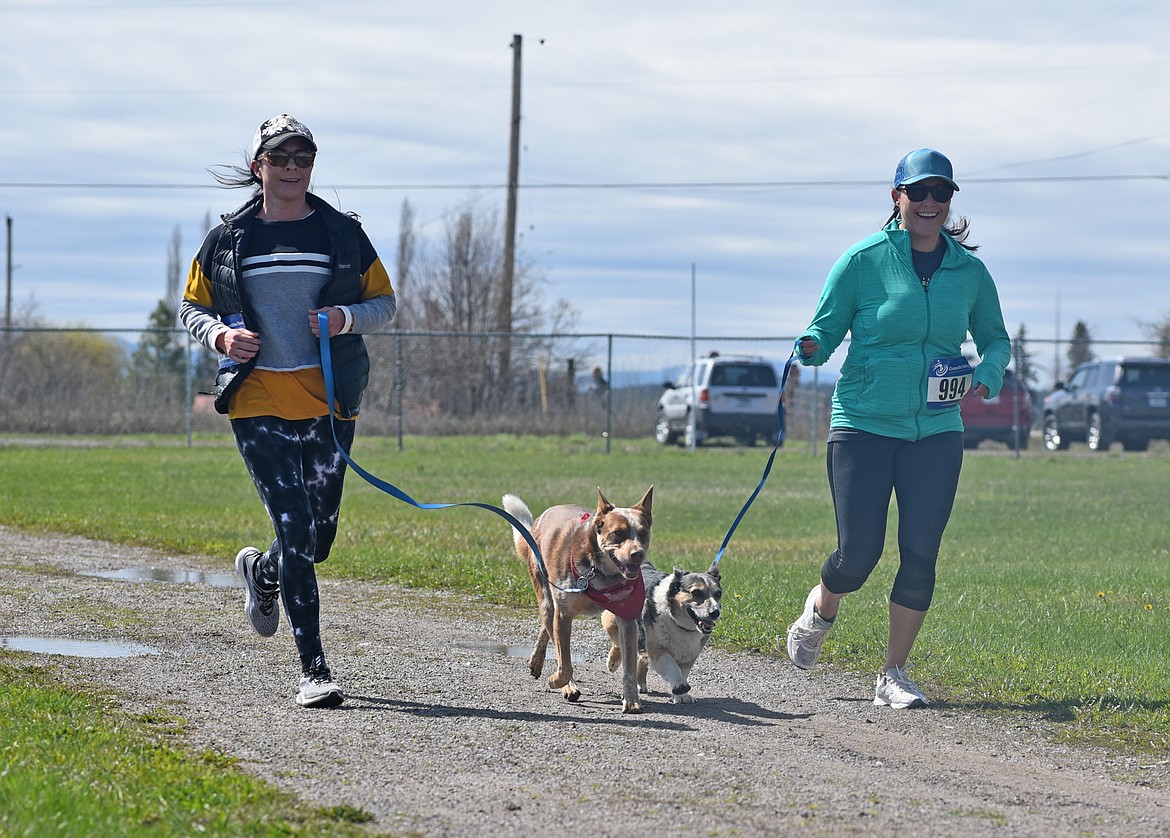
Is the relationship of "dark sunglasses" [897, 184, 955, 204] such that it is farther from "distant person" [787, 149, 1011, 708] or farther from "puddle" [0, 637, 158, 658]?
"puddle" [0, 637, 158, 658]

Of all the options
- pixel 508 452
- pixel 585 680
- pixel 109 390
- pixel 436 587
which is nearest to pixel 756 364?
pixel 508 452

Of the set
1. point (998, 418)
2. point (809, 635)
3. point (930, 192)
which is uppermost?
point (930, 192)

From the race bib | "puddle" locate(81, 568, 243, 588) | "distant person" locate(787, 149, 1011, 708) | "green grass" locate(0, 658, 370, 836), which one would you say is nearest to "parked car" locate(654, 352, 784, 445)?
"puddle" locate(81, 568, 243, 588)

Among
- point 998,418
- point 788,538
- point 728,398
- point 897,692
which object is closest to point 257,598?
point 897,692

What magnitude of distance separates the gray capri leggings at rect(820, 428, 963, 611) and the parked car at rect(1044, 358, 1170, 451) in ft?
78.6

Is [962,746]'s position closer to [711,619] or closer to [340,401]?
[711,619]

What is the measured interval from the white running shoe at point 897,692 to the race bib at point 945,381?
1142mm

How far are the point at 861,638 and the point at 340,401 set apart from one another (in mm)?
3126

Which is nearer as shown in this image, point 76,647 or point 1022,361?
point 76,647

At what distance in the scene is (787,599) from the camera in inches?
344

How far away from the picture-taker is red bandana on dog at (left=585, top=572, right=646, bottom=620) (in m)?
6.07

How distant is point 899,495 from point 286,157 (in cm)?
287

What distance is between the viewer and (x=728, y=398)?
27.7m

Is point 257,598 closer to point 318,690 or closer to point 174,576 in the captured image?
point 318,690
